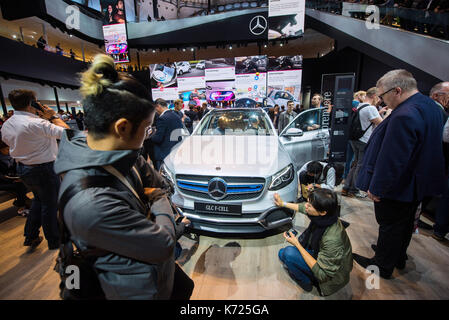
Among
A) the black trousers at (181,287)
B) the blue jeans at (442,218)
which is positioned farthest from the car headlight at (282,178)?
the blue jeans at (442,218)

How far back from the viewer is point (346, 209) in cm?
315

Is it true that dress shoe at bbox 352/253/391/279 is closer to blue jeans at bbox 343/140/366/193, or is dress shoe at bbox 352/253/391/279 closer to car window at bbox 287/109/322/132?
blue jeans at bbox 343/140/366/193

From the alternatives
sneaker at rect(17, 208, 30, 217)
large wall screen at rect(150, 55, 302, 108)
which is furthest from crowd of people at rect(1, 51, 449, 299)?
large wall screen at rect(150, 55, 302, 108)

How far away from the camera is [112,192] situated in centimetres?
65

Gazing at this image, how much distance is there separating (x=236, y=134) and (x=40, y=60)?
40.2ft

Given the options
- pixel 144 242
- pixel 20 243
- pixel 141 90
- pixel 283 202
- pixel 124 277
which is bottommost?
pixel 20 243

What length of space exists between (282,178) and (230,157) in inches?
23.7

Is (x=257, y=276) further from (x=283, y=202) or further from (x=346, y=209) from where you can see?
(x=346, y=209)

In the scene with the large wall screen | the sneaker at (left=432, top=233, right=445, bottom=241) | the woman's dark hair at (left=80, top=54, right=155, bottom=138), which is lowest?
the sneaker at (left=432, top=233, right=445, bottom=241)

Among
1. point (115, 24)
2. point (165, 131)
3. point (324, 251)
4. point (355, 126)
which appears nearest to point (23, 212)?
point (165, 131)

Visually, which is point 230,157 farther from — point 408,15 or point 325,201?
point 408,15

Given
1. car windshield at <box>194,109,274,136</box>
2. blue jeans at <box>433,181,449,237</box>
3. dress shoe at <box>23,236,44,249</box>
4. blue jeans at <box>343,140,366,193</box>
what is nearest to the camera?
blue jeans at <box>433,181,449,237</box>

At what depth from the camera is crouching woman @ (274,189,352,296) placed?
4.91 ft
